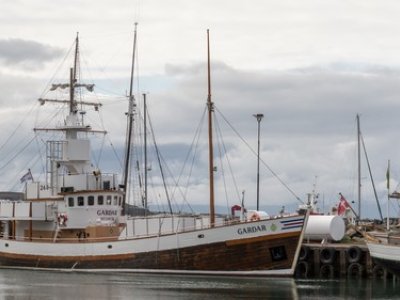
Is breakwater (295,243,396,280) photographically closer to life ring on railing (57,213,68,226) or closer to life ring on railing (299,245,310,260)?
life ring on railing (299,245,310,260)

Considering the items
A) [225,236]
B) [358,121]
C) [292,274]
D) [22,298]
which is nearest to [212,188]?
[225,236]

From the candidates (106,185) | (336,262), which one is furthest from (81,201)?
(336,262)

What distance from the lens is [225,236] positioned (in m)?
53.8

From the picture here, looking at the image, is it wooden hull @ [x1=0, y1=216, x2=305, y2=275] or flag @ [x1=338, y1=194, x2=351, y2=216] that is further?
flag @ [x1=338, y1=194, x2=351, y2=216]

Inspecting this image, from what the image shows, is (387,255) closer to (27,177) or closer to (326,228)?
(326,228)

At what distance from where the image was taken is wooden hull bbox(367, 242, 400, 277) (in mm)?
50594

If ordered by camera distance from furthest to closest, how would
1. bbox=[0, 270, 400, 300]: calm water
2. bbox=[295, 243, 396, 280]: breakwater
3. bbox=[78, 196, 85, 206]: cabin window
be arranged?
bbox=[78, 196, 85, 206]: cabin window
bbox=[295, 243, 396, 280]: breakwater
bbox=[0, 270, 400, 300]: calm water

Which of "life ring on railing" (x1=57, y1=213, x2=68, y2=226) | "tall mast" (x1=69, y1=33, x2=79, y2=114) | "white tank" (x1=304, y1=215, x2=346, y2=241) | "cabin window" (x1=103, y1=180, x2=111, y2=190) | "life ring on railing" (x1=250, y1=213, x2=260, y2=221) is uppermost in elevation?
"tall mast" (x1=69, y1=33, x2=79, y2=114)

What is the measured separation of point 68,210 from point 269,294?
63.5 ft

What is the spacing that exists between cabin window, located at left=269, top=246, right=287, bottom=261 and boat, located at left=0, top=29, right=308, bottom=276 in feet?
0.18

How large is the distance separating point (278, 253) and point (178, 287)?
7625mm

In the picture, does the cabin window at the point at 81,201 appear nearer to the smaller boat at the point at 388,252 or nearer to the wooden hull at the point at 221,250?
the wooden hull at the point at 221,250

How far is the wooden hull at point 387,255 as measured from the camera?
166 feet

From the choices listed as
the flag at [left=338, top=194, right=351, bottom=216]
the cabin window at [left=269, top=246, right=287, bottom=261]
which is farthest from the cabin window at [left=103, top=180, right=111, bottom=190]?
the flag at [left=338, top=194, right=351, bottom=216]
